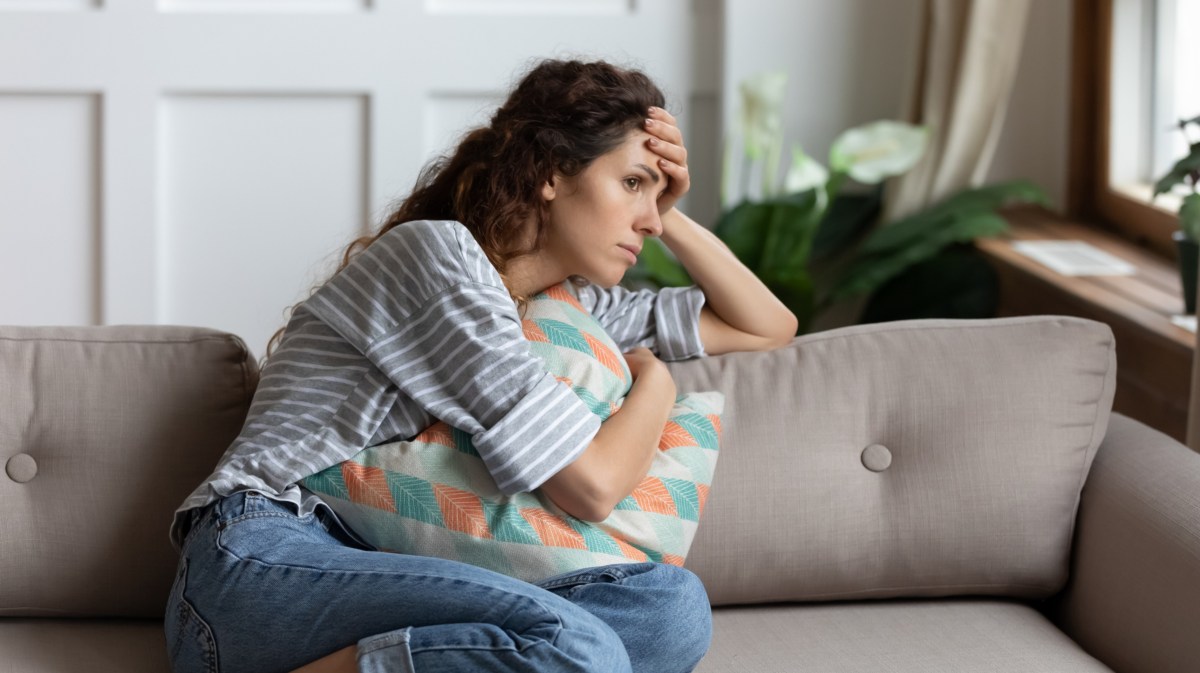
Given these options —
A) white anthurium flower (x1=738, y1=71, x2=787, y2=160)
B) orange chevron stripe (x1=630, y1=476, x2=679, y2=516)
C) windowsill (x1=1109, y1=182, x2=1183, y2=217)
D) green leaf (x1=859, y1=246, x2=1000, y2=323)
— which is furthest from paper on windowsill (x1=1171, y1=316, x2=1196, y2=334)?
orange chevron stripe (x1=630, y1=476, x2=679, y2=516)

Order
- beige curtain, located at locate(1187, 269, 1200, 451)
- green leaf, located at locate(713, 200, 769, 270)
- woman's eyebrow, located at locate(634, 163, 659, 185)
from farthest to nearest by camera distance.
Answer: green leaf, located at locate(713, 200, 769, 270), beige curtain, located at locate(1187, 269, 1200, 451), woman's eyebrow, located at locate(634, 163, 659, 185)

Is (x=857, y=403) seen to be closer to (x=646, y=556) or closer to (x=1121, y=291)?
(x=646, y=556)

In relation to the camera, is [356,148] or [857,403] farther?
[356,148]

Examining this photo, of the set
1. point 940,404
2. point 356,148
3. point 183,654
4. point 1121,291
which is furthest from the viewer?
point 356,148

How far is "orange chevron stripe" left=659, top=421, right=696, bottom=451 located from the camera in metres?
1.43

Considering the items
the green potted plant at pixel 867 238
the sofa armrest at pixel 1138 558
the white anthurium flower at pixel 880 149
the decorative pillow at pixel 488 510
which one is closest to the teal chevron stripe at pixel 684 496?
the decorative pillow at pixel 488 510

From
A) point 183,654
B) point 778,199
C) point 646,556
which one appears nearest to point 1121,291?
point 778,199

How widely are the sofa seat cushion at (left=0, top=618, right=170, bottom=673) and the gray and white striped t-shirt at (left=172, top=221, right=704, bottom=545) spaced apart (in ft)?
0.46

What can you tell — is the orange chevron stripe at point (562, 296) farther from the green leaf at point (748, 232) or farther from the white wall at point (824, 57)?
the white wall at point (824, 57)

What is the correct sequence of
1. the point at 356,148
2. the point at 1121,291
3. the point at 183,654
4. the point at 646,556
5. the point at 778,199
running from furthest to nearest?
the point at 356,148
the point at 778,199
the point at 1121,291
the point at 646,556
the point at 183,654

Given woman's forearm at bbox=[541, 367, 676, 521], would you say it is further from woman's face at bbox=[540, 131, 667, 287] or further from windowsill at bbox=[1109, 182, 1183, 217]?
windowsill at bbox=[1109, 182, 1183, 217]

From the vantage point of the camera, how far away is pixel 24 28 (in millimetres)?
2551

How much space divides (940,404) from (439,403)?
61 centimetres

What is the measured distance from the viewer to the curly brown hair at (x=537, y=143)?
1430mm
